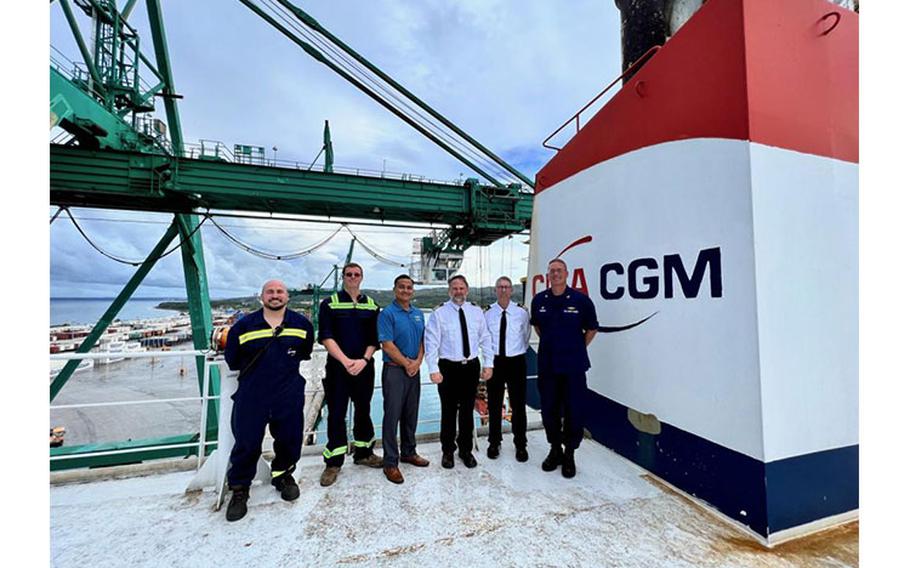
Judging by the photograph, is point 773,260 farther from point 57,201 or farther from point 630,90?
point 57,201

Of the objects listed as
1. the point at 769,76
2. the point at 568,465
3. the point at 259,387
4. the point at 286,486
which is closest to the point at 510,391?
the point at 568,465

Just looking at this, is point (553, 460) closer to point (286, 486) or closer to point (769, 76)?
point (286, 486)

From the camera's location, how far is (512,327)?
2.98 meters

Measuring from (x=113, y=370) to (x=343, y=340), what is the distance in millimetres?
50752

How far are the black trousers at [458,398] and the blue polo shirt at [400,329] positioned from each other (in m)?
0.27

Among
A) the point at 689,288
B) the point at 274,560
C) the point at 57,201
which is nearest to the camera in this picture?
the point at 274,560

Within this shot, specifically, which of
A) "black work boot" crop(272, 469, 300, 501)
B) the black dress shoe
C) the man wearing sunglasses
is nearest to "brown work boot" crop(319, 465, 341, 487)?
the man wearing sunglasses

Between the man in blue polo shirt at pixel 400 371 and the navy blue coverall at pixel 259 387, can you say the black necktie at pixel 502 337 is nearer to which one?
the man in blue polo shirt at pixel 400 371

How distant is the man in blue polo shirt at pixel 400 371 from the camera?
267 cm

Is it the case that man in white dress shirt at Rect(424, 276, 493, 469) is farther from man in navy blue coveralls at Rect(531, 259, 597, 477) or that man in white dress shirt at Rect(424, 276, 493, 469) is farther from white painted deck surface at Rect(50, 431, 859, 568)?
man in navy blue coveralls at Rect(531, 259, 597, 477)

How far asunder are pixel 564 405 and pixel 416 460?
4.16 feet

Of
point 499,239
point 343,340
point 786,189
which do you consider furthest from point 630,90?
point 499,239

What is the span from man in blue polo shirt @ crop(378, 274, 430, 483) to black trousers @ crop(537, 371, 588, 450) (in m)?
1.03

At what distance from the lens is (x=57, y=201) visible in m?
8.93
